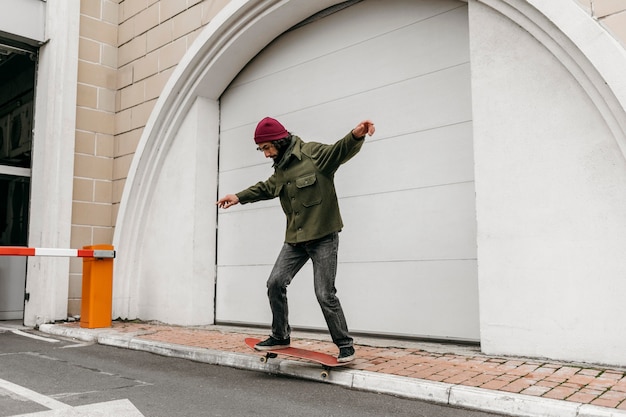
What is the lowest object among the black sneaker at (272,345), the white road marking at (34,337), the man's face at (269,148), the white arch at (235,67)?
the white road marking at (34,337)

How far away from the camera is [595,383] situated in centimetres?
389

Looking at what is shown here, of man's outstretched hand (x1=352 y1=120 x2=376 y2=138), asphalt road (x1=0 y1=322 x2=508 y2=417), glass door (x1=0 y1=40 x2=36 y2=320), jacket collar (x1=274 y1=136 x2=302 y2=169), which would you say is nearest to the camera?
asphalt road (x1=0 y1=322 x2=508 y2=417)

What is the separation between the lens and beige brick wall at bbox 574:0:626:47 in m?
4.44

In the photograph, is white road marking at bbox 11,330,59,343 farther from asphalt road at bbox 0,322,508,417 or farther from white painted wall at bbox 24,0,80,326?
Result: asphalt road at bbox 0,322,508,417

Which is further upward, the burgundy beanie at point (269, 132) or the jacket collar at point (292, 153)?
the burgundy beanie at point (269, 132)

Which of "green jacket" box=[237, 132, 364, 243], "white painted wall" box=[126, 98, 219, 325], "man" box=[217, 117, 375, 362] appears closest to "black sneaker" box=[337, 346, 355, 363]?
"man" box=[217, 117, 375, 362]

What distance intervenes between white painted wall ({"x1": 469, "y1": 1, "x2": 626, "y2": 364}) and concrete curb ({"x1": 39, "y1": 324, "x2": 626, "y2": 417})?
123 centimetres

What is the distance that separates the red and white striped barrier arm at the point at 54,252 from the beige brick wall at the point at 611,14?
6.33 meters

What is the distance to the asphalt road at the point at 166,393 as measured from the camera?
363 cm

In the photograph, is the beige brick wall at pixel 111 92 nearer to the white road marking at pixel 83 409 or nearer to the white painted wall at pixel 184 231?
the white painted wall at pixel 184 231

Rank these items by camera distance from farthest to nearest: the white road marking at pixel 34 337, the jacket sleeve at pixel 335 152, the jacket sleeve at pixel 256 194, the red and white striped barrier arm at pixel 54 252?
the white road marking at pixel 34 337, the red and white striped barrier arm at pixel 54 252, the jacket sleeve at pixel 256 194, the jacket sleeve at pixel 335 152

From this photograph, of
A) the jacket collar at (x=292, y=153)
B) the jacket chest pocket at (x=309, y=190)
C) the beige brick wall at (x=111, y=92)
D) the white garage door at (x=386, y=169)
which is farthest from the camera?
the beige brick wall at (x=111, y=92)

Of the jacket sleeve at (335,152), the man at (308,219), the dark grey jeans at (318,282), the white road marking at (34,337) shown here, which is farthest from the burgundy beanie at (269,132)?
Result: the white road marking at (34,337)

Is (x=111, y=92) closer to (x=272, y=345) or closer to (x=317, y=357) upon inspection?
(x=272, y=345)
